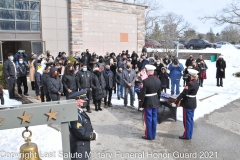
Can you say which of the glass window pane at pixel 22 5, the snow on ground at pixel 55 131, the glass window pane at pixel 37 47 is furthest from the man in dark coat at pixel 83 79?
the glass window pane at pixel 22 5

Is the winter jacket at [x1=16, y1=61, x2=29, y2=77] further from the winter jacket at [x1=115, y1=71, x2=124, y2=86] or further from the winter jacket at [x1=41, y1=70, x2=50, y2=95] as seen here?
the winter jacket at [x1=115, y1=71, x2=124, y2=86]

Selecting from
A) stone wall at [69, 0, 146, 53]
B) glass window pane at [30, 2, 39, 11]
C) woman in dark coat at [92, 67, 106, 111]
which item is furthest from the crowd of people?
stone wall at [69, 0, 146, 53]

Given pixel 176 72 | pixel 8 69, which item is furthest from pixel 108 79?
pixel 8 69

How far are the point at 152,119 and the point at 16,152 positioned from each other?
3393 millimetres

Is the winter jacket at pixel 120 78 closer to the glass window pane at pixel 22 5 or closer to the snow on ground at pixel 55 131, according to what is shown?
the snow on ground at pixel 55 131

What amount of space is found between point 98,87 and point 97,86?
0.05m

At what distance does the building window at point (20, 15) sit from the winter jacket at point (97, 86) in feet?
28.5

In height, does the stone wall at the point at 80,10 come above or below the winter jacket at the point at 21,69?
above

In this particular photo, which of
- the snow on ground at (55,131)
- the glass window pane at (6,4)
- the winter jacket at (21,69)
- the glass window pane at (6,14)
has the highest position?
the glass window pane at (6,4)

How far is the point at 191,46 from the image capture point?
3712cm

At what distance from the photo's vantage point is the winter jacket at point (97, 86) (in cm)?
891

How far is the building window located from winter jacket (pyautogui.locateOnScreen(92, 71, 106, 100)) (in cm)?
870

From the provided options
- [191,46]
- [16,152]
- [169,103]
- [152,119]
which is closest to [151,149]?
[152,119]

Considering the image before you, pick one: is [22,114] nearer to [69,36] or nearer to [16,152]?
[16,152]
